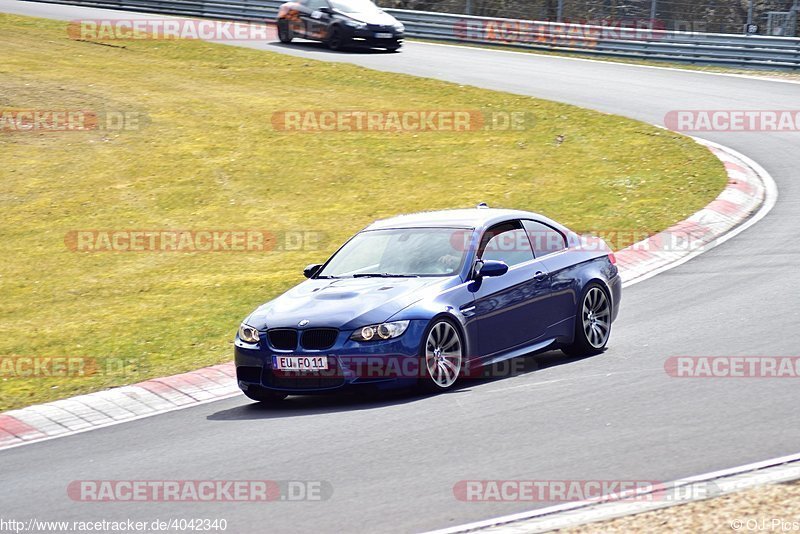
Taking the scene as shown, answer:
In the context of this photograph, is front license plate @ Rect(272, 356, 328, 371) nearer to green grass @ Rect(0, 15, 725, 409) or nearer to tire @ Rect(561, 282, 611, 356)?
green grass @ Rect(0, 15, 725, 409)

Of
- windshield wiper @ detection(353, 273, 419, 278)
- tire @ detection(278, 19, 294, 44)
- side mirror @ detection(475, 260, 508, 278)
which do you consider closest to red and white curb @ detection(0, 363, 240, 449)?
windshield wiper @ detection(353, 273, 419, 278)

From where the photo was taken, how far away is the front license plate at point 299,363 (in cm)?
927

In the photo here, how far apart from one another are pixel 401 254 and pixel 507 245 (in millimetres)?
1005

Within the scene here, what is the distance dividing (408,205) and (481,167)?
2.67m

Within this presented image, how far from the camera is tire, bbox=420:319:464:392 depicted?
9.35 meters

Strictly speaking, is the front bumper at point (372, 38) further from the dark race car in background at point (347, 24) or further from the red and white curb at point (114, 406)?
the red and white curb at point (114, 406)

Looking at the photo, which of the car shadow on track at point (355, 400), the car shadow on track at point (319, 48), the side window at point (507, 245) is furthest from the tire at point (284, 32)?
the car shadow on track at point (355, 400)

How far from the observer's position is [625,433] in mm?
7941

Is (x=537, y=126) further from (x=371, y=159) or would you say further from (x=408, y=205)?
(x=408, y=205)

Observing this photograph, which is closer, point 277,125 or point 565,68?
point 277,125

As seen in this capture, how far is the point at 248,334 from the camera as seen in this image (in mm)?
9789

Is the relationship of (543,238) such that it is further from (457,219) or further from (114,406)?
(114,406)

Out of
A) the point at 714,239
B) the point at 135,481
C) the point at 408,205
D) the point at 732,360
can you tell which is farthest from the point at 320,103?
the point at 135,481

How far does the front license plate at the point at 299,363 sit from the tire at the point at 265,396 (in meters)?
0.27
